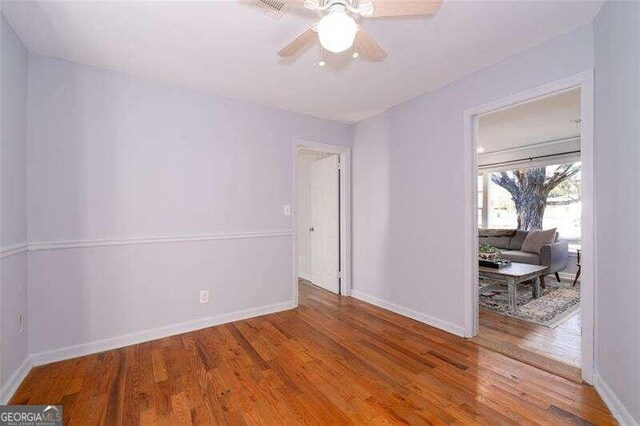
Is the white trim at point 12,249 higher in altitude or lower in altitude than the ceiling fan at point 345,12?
lower

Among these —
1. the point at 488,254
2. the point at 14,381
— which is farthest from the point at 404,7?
the point at 488,254

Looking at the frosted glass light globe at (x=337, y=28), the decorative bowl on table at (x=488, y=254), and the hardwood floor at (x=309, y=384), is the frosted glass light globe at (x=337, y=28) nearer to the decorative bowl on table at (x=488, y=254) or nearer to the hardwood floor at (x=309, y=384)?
the hardwood floor at (x=309, y=384)

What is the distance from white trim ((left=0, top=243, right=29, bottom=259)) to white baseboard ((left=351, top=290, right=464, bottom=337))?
337 cm

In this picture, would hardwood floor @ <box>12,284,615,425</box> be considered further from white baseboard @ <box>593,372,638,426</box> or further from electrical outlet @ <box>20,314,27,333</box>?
electrical outlet @ <box>20,314,27,333</box>

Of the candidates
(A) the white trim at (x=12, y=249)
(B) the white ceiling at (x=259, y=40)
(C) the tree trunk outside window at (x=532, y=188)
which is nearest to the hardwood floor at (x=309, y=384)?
(A) the white trim at (x=12, y=249)

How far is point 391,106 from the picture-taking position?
3.46m

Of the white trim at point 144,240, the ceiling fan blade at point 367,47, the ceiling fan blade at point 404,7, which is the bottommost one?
the white trim at point 144,240

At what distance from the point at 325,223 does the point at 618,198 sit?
3.22 m

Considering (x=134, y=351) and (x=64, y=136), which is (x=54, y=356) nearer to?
(x=134, y=351)

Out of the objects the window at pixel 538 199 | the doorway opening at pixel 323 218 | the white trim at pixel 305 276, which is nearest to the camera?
the doorway opening at pixel 323 218

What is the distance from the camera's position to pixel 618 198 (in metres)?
1.66

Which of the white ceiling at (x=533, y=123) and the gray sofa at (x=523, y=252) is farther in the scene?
the gray sofa at (x=523, y=252)

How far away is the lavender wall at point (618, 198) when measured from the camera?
59.2 inches

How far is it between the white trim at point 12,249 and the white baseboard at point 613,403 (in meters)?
3.68
